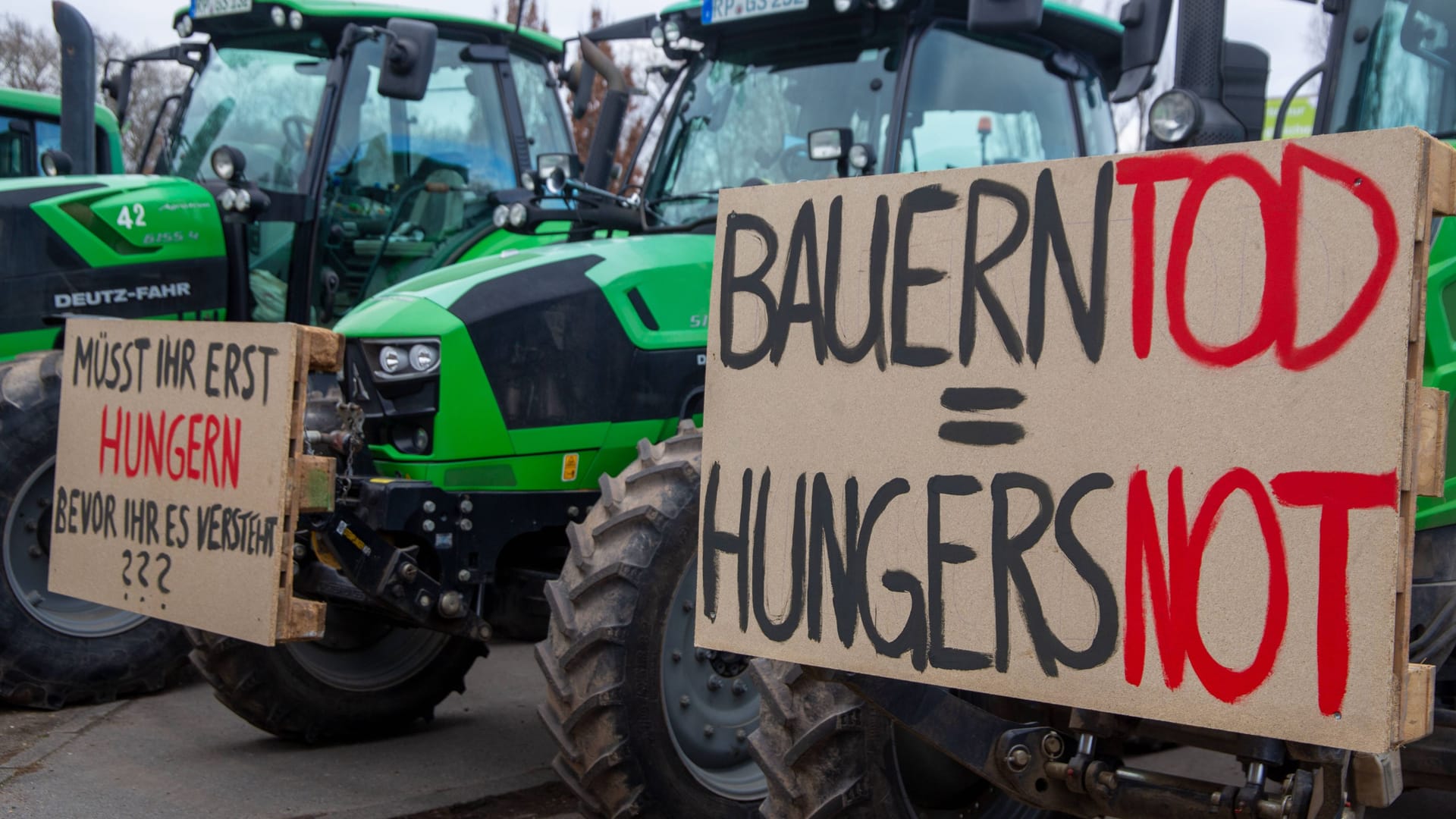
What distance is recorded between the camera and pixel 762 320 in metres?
2.67

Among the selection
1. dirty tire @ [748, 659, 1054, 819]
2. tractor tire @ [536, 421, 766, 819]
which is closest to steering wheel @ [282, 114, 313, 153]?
tractor tire @ [536, 421, 766, 819]

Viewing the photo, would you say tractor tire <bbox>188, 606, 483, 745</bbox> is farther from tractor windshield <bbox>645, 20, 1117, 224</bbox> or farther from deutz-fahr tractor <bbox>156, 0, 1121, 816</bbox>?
tractor windshield <bbox>645, 20, 1117, 224</bbox>

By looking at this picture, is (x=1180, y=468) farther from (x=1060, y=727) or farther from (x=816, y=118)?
(x=816, y=118)

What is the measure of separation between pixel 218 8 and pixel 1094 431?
6.08 m

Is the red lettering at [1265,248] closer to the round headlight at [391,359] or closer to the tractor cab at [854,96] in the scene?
the tractor cab at [854,96]

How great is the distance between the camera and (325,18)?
706cm

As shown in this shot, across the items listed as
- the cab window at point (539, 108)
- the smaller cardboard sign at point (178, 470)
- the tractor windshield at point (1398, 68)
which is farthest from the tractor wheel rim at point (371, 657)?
the tractor windshield at point (1398, 68)

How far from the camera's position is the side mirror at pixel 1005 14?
4.07 m

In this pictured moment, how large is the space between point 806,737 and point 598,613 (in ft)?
3.67

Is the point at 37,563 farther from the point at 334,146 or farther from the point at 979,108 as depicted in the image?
the point at 979,108

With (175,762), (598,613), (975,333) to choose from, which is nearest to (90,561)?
(175,762)

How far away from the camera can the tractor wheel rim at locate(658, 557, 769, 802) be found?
4168 millimetres

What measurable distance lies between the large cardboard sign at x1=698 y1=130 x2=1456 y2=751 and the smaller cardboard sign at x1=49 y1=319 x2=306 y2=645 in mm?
1578

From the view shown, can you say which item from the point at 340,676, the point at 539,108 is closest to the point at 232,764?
the point at 340,676
